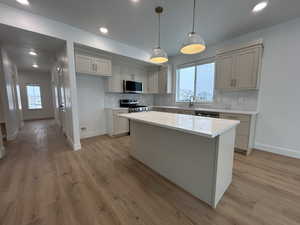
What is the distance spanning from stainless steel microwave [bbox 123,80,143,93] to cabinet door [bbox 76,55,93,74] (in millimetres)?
1195

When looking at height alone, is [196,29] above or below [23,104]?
above

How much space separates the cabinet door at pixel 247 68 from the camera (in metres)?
2.78

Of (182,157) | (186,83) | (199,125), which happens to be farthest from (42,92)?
(199,125)

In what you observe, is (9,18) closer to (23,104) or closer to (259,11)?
(259,11)

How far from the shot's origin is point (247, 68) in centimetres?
287

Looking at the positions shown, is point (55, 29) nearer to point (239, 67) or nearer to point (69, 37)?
point (69, 37)

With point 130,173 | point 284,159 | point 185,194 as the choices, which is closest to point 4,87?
point 130,173

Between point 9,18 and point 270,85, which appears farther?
point 270,85

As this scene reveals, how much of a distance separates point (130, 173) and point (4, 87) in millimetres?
4392

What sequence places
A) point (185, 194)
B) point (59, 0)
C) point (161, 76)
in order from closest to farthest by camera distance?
point (185, 194) < point (59, 0) < point (161, 76)

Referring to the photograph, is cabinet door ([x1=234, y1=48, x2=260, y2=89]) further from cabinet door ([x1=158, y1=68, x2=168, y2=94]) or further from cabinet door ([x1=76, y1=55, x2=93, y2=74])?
cabinet door ([x1=76, y1=55, x2=93, y2=74])

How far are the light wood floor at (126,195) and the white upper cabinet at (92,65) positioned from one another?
89.4 inches

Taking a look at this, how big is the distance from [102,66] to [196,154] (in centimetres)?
348

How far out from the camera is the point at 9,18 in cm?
217
